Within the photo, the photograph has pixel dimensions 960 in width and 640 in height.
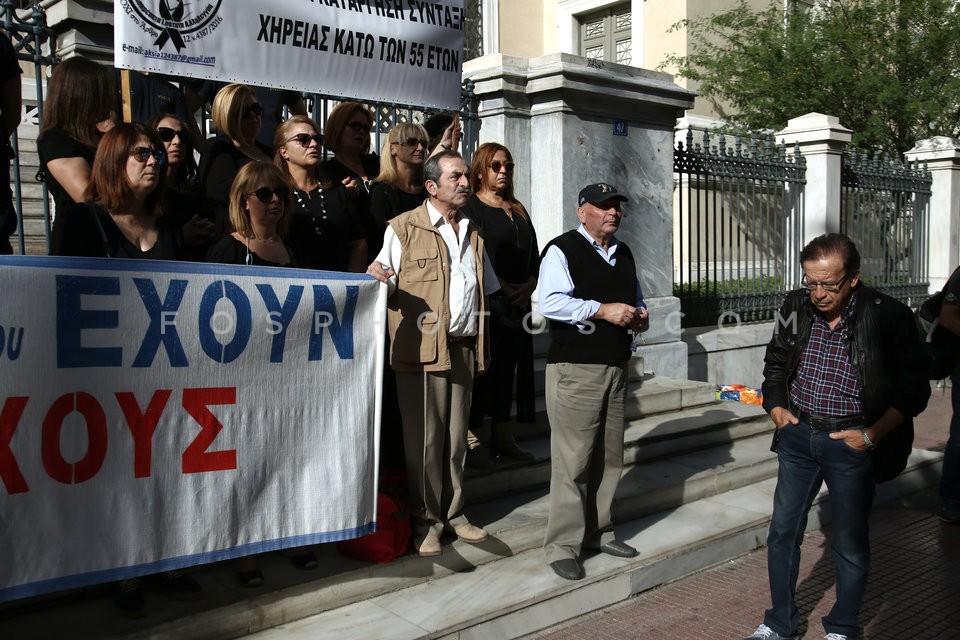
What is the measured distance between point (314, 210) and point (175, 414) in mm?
1517

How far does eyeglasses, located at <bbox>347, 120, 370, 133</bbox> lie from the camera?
5.32m

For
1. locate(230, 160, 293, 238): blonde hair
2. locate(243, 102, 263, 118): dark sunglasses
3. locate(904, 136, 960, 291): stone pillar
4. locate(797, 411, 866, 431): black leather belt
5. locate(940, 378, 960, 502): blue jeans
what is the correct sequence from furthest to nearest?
1. locate(904, 136, 960, 291): stone pillar
2. locate(940, 378, 960, 502): blue jeans
3. locate(243, 102, 263, 118): dark sunglasses
4. locate(230, 160, 293, 238): blonde hair
5. locate(797, 411, 866, 431): black leather belt

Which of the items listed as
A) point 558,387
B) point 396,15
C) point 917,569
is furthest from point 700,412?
point 396,15

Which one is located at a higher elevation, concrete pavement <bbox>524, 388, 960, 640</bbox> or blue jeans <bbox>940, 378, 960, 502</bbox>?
blue jeans <bbox>940, 378, 960, 502</bbox>

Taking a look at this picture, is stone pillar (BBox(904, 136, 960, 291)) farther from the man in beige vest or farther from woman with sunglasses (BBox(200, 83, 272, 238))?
woman with sunglasses (BBox(200, 83, 272, 238))

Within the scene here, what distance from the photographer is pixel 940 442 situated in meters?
8.87

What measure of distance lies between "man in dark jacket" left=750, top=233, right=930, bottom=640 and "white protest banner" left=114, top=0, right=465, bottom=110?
292 centimetres

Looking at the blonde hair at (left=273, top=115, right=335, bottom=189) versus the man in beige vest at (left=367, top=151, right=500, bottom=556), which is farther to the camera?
the blonde hair at (left=273, top=115, right=335, bottom=189)

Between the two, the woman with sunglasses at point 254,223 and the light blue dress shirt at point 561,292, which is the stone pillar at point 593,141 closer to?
the light blue dress shirt at point 561,292

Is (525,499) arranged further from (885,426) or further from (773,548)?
(885,426)

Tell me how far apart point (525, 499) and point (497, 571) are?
86 cm

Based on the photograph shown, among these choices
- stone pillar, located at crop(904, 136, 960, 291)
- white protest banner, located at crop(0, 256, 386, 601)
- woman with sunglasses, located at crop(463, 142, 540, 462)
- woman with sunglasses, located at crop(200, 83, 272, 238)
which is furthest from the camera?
stone pillar, located at crop(904, 136, 960, 291)

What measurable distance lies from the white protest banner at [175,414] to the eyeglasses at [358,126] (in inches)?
53.9

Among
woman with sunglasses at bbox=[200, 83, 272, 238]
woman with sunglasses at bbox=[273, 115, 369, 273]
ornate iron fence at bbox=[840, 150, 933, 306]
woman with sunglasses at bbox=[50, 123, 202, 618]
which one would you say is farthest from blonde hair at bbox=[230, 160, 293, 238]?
ornate iron fence at bbox=[840, 150, 933, 306]
